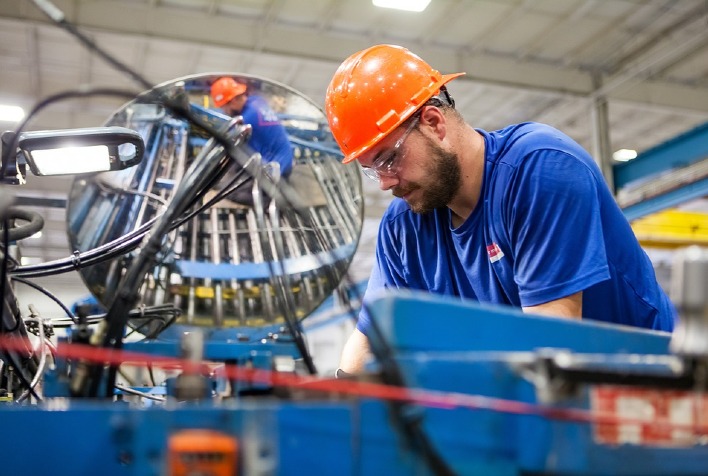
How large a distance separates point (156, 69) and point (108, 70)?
400 mm

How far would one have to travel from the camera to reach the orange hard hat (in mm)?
2051

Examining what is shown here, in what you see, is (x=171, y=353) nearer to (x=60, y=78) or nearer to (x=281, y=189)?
(x=281, y=189)

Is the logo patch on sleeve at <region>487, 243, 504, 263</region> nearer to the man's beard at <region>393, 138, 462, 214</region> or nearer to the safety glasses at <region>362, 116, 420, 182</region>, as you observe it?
the man's beard at <region>393, 138, 462, 214</region>

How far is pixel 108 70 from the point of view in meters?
5.86

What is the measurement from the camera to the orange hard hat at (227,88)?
205 cm

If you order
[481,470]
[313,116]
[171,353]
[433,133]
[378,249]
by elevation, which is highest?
[313,116]

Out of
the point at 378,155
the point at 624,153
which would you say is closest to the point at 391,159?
the point at 378,155

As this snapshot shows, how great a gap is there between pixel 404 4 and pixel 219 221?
10.4ft

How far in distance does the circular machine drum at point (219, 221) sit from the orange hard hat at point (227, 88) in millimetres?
27

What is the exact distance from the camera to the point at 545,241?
126 cm

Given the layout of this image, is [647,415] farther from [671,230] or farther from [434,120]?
[671,230]

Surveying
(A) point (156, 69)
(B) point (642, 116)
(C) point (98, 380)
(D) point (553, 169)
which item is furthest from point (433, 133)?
(B) point (642, 116)

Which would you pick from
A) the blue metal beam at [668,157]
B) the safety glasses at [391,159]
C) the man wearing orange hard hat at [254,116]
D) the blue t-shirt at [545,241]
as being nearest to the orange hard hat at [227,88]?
the man wearing orange hard hat at [254,116]

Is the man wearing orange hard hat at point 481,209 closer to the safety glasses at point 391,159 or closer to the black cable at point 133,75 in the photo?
the safety glasses at point 391,159
